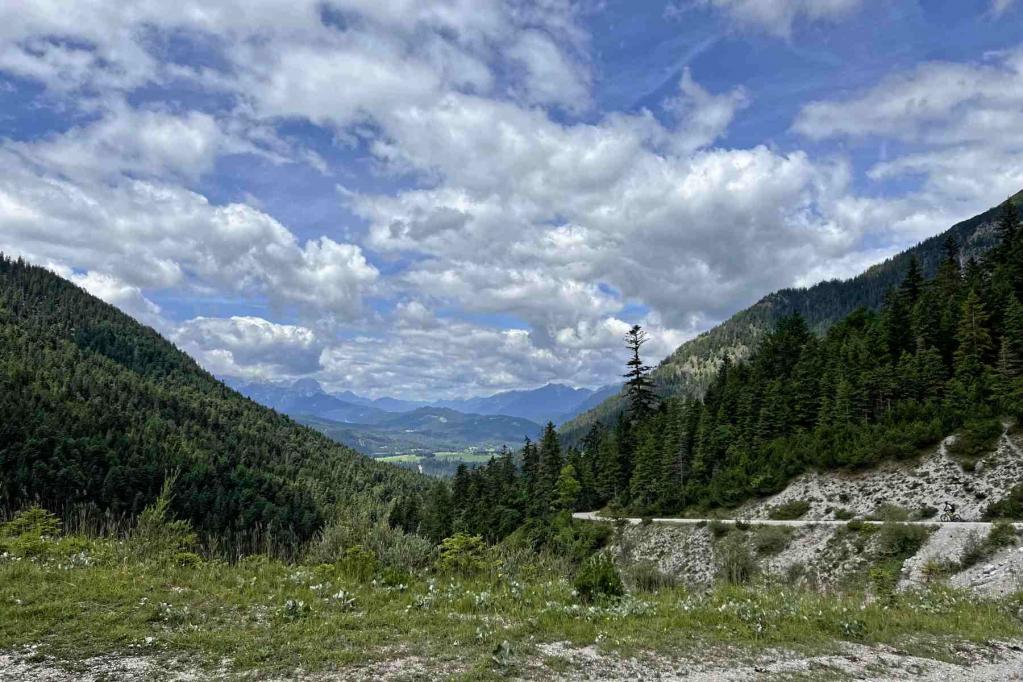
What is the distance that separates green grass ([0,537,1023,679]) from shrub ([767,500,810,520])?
45196 millimetres

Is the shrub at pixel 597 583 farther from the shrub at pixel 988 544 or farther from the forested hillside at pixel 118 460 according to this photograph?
the forested hillside at pixel 118 460

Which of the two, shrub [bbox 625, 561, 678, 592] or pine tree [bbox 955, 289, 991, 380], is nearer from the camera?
shrub [bbox 625, 561, 678, 592]

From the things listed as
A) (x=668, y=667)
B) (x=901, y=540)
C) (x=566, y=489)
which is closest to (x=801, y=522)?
(x=901, y=540)

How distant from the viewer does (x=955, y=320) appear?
6856 cm

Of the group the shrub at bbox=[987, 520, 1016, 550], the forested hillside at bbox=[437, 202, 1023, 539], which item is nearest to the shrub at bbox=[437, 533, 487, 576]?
the shrub at bbox=[987, 520, 1016, 550]

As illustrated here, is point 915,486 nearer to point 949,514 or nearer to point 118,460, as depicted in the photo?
point 949,514

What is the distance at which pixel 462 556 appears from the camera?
14.8 meters

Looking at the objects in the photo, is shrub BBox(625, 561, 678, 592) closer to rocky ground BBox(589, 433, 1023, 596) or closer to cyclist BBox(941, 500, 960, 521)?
rocky ground BBox(589, 433, 1023, 596)

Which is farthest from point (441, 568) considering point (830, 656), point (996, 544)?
point (996, 544)

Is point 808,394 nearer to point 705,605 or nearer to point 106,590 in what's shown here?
point 705,605

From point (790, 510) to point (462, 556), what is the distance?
51.6 m

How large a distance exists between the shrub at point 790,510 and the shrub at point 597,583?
50613mm

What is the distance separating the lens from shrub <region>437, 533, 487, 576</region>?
1452cm

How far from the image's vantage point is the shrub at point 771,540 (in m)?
45.1
